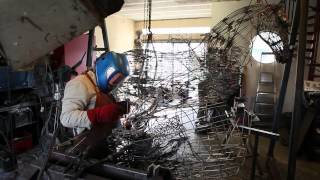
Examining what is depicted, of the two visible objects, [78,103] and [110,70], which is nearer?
[110,70]

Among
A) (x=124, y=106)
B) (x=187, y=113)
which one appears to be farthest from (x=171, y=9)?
(x=124, y=106)

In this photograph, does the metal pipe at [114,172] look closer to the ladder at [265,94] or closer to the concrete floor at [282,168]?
the concrete floor at [282,168]

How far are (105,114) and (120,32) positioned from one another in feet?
21.9

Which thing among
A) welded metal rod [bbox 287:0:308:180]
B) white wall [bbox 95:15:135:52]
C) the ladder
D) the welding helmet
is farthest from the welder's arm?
white wall [bbox 95:15:135:52]

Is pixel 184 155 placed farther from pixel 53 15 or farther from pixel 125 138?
pixel 53 15

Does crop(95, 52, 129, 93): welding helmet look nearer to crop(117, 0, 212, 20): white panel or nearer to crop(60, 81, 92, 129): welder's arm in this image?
crop(60, 81, 92, 129): welder's arm

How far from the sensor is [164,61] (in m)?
2.37

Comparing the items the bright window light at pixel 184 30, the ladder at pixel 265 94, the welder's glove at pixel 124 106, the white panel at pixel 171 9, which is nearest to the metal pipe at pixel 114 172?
the welder's glove at pixel 124 106

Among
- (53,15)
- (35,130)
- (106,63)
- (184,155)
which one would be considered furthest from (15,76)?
(53,15)

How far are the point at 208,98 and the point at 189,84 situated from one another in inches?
7.5

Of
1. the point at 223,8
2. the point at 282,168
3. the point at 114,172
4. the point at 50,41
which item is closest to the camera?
the point at 50,41

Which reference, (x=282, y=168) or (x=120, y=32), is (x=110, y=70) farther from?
(x=120, y=32)

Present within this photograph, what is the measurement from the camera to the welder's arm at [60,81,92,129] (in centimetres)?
160

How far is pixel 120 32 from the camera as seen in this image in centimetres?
791
